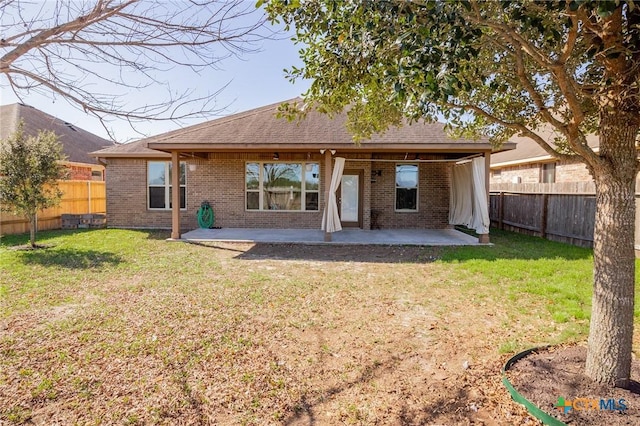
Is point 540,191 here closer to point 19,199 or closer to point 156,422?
point 156,422

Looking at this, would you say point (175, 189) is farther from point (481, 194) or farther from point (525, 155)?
point (525, 155)

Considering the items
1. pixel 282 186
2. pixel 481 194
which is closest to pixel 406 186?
pixel 481 194

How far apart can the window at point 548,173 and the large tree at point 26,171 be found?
17.9m

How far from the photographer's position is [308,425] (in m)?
2.60

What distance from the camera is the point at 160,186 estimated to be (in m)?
13.3

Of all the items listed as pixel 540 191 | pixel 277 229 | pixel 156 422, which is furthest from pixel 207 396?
pixel 540 191

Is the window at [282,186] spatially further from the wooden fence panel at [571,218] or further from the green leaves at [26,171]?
the wooden fence panel at [571,218]

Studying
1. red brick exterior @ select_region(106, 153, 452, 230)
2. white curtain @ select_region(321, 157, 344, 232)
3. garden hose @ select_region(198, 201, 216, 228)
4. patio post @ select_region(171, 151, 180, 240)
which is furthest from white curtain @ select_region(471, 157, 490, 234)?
garden hose @ select_region(198, 201, 216, 228)


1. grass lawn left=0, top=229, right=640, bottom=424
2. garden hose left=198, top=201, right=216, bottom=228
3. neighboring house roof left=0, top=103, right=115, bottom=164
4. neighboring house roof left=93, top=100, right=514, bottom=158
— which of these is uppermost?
neighboring house roof left=0, top=103, right=115, bottom=164

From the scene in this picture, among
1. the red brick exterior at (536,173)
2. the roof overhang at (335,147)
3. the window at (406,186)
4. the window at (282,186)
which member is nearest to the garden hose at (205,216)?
the window at (282,186)

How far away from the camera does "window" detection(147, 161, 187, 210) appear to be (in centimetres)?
1320

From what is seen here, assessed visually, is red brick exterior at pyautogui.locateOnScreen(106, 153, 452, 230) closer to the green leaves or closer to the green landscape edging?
the green leaves

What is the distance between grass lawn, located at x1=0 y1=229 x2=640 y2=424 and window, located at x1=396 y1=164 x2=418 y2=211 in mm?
5195

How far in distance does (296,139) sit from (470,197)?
5634 millimetres
